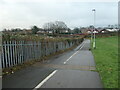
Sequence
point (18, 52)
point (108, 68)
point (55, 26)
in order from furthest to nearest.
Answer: point (55, 26) → point (18, 52) → point (108, 68)

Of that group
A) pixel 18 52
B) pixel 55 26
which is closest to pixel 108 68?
pixel 18 52

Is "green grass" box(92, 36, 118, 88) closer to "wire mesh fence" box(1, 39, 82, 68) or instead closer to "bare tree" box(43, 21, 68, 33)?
"wire mesh fence" box(1, 39, 82, 68)

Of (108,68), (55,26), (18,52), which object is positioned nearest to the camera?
(108,68)

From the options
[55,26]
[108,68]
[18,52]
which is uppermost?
[55,26]

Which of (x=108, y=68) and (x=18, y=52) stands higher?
(x=18, y=52)

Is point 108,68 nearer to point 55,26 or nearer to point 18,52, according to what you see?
point 18,52

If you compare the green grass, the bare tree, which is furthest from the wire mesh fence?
the bare tree

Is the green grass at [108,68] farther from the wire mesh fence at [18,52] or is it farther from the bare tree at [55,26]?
the bare tree at [55,26]

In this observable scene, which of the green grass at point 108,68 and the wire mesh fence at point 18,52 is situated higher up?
the wire mesh fence at point 18,52

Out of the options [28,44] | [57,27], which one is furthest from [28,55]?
[57,27]

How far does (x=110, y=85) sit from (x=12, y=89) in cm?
347

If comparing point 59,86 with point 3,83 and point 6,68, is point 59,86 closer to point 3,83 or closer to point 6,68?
point 3,83

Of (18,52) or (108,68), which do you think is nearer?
(108,68)

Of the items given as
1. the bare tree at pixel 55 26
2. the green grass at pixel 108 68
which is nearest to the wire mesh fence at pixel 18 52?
the green grass at pixel 108 68
